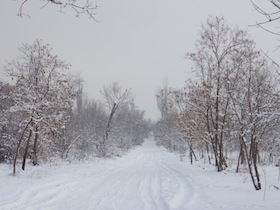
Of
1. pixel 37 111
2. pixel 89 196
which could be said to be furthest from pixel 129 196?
pixel 37 111

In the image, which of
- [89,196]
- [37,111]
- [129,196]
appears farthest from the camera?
[37,111]

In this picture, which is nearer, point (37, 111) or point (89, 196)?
point (89, 196)

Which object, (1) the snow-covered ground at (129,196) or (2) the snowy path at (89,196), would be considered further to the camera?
(2) the snowy path at (89,196)

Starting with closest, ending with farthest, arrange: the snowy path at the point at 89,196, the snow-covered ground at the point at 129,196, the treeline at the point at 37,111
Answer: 1. the snow-covered ground at the point at 129,196
2. the snowy path at the point at 89,196
3. the treeline at the point at 37,111

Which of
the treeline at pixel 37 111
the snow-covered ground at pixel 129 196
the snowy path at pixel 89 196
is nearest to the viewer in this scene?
the snow-covered ground at pixel 129 196

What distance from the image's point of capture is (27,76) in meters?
21.9

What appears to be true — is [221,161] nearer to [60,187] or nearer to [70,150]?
[60,187]

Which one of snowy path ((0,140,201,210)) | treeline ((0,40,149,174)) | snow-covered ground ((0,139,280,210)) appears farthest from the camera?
treeline ((0,40,149,174))

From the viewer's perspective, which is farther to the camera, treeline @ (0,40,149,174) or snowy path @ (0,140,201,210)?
treeline @ (0,40,149,174)

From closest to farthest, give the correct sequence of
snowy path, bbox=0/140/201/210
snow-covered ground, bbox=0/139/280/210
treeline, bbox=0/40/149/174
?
snow-covered ground, bbox=0/139/280/210 < snowy path, bbox=0/140/201/210 < treeline, bbox=0/40/149/174

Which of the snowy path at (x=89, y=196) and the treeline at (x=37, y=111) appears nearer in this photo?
the snowy path at (x=89, y=196)

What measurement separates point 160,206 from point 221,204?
1.81m

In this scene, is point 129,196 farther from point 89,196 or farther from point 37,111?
point 37,111

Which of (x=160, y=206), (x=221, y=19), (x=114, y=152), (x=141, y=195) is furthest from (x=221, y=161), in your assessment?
(x=114, y=152)
